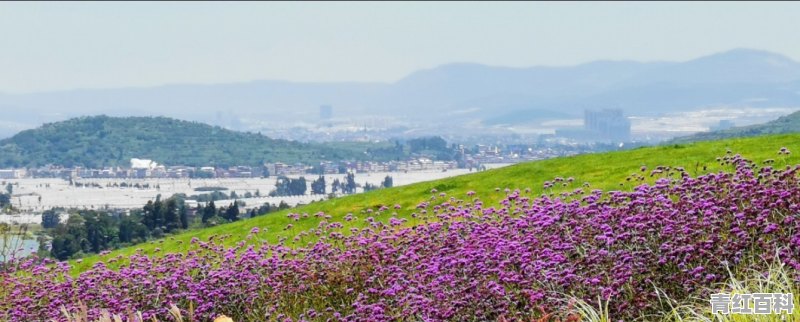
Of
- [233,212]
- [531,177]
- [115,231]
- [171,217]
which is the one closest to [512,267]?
[531,177]

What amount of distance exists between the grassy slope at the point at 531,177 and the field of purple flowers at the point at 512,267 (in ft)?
24.1

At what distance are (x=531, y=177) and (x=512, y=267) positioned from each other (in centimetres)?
1416

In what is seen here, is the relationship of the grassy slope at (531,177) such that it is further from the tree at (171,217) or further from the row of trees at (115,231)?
the tree at (171,217)

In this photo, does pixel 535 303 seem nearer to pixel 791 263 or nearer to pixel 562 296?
pixel 562 296

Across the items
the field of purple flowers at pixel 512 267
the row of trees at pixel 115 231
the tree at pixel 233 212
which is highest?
the field of purple flowers at pixel 512 267

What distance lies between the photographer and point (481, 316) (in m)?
10.2

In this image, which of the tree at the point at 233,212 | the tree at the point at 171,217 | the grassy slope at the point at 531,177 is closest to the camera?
the grassy slope at the point at 531,177

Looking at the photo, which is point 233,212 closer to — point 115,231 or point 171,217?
point 171,217

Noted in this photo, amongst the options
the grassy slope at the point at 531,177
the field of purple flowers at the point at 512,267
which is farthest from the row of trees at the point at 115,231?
the field of purple flowers at the point at 512,267

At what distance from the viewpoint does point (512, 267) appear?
10930 mm

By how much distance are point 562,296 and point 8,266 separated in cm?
1286

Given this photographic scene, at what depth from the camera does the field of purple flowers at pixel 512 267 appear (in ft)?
32.0

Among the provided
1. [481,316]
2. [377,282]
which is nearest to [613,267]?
[481,316]

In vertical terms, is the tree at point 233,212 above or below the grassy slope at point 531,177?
below
